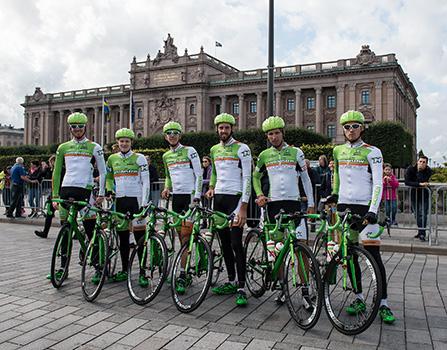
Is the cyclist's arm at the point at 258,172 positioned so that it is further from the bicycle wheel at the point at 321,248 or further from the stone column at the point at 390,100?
the stone column at the point at 390,100

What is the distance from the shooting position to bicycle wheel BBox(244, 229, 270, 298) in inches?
238

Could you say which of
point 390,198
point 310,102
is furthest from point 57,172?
point 310,102

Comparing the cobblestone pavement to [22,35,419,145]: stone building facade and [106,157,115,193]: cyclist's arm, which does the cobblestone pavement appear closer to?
[106,157,115,193]: cyclist's arm

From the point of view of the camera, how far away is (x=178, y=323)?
5.06m

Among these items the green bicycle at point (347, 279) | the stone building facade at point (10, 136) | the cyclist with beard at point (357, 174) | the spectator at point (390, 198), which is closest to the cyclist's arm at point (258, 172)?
the cyclist with beard at point (357, 174)

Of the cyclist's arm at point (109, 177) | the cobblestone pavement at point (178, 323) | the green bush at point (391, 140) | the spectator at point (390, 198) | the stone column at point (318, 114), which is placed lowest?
the cobblestone pavement at point (178, 323)

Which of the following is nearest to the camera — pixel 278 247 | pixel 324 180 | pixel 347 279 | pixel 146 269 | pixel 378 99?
pixel 347 279

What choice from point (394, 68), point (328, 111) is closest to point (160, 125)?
point (328, 111)

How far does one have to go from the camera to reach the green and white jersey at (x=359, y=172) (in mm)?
5395

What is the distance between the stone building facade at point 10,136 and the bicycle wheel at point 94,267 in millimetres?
160557

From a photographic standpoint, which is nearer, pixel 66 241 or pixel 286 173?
pixel 286 173

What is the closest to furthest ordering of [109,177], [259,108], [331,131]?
1. [109,177]
2. [331,131]
3. [259,108]

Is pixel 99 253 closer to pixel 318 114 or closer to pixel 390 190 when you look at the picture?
pixel 390 190

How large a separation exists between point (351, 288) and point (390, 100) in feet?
220
